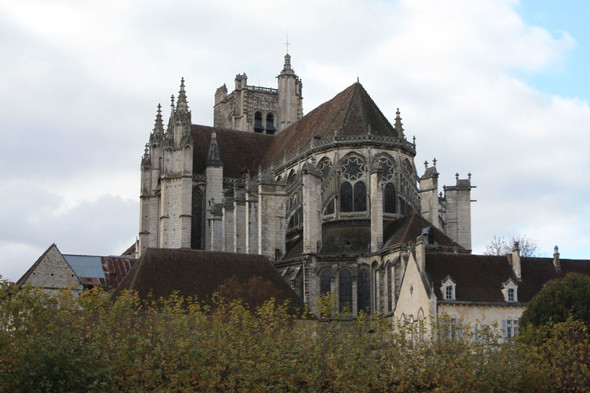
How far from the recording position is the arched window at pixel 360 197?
4844 centimetres

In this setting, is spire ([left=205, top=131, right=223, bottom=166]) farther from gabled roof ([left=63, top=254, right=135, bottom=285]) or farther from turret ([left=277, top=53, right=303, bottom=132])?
turret ([left=277, top=53, right=303, bottom=132])

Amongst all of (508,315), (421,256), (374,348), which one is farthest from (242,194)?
(374,348)

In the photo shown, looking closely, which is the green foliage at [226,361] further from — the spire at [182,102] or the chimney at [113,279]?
the spire at [182,102]

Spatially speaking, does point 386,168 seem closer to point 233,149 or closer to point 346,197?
point 346,197

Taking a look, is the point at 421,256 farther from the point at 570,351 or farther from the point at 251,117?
the point at 251,117

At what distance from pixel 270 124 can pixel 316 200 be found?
28.7 metres

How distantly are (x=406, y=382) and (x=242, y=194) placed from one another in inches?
1135

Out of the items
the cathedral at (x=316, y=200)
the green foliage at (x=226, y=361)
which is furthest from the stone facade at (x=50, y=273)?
the green foliage at (x=226, y=361)

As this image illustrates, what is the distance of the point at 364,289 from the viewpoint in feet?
144

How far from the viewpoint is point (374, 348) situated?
2550 cm

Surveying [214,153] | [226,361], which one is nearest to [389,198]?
[214,153]

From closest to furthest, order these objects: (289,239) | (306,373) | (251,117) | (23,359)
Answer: (23,359) → (306,373) → (289,239) → (251,117)

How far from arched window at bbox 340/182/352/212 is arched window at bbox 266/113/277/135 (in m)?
25.0

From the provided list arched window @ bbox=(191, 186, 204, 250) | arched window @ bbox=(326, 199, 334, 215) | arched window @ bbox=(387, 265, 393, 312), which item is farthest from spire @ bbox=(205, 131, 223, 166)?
arched window @ bbox=(387, 265, 393, 312)
